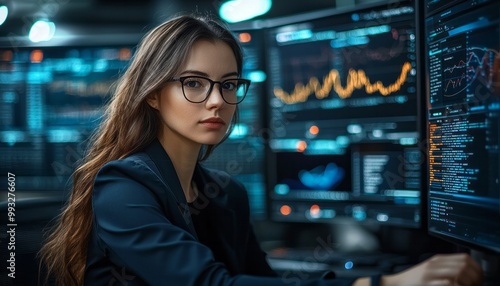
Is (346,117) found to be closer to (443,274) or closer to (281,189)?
(281,189)

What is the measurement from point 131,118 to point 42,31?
3.76 ft

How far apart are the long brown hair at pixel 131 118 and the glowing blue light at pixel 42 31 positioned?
0.97m

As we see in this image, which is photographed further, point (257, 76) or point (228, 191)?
point (257, 76)

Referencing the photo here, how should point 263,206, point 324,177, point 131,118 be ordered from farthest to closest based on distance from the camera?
point 263,206 < point 324,177 < point 131,118

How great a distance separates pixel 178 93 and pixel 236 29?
2.71 feet

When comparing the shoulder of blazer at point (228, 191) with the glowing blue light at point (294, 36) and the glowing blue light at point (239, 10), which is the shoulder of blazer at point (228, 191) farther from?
the glowing blue light at point (239, 10)

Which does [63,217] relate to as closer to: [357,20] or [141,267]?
[141,267]

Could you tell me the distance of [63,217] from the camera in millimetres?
1231

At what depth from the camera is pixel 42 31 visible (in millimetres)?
2105

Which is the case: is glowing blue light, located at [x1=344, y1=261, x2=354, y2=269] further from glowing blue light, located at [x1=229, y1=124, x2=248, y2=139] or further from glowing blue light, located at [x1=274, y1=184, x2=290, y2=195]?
glowing blue light, located at [x1=229, y1=124, x2=248, y2=139]

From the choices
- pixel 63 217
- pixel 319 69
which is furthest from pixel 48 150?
pixel 319 69

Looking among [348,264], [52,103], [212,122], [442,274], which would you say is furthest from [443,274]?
[52,103]

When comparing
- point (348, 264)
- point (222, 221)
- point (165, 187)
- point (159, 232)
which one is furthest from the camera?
point (348, 264)

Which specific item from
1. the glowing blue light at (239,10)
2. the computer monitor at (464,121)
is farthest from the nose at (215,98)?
the glowing blue light at (239,10)
